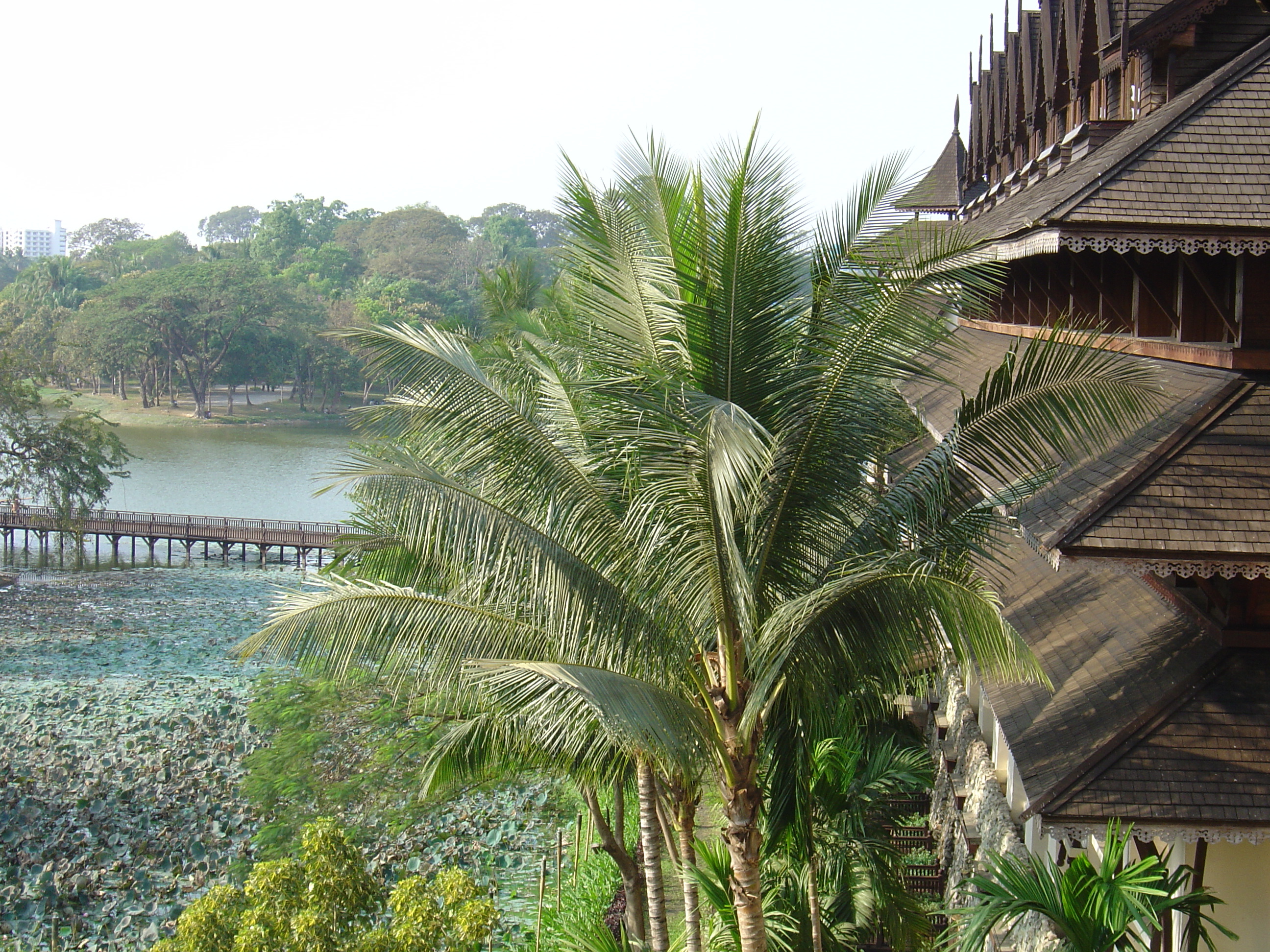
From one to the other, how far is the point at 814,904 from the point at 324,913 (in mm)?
3783

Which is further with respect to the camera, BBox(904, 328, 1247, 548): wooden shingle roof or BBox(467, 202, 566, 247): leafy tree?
BBox(467, 202, 566, 247): leafy tree

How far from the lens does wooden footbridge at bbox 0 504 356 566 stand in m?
37.8

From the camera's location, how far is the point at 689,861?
8.54 metres

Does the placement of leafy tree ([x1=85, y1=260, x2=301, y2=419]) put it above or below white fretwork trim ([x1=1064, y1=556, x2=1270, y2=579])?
above

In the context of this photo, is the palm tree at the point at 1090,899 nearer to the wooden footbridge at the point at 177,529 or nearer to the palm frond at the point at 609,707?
the palm frond at the point at 609,707

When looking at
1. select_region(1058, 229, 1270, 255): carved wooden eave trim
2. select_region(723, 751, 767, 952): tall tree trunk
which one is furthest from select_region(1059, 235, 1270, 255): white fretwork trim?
select_region(723, 751, 767, 952): tall tree trunk

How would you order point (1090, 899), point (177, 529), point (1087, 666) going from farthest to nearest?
point (177, 529), point (1087, 666), point (1090, 899)

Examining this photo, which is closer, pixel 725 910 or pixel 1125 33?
pixel 725 910

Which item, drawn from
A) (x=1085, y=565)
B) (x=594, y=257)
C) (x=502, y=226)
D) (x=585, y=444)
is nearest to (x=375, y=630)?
(x=585, y=444)

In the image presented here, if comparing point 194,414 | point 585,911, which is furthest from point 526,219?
point 585,911

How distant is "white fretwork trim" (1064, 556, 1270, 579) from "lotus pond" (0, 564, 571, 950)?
1176 cm

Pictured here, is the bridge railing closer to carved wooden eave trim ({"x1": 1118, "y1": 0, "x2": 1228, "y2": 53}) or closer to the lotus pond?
the lotus pond

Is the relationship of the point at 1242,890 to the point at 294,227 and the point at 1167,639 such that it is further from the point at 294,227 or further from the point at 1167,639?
the point at 294,227

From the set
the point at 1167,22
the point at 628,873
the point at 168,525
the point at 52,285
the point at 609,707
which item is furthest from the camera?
the point at 52,285
